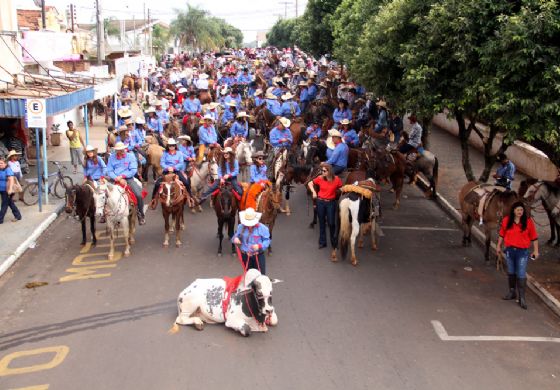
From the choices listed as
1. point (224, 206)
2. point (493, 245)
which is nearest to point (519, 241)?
point (493, 245)

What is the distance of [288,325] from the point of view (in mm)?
9734

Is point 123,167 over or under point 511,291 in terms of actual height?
over

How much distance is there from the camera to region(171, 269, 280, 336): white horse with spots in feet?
30.2

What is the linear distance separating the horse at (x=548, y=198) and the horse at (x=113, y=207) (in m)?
8.46

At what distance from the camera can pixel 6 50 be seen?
21391 millimetres

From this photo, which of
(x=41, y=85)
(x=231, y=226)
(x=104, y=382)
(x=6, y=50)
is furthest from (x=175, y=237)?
(x=6, y=50)

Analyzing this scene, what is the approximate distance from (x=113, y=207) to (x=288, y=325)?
16.2 ft

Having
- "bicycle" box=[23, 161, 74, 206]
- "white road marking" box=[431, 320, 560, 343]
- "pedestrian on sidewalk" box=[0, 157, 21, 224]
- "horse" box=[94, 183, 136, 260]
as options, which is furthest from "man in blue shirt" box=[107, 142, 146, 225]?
"white road marking" box=[431, 320, 560, 343]

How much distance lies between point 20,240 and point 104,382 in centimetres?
685

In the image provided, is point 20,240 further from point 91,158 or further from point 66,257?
point 91,158

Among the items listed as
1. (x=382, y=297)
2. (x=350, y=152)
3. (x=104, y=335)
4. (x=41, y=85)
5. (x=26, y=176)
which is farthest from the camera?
(x=41, y=85)

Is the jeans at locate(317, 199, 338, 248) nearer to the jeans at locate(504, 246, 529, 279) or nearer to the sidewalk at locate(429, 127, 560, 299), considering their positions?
the sidewalk at locate(429, 127, 560, 299)

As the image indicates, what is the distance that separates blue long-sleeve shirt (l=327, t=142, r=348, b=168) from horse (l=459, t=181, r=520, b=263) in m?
3.25

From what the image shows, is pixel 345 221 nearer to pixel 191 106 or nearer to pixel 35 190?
pixel 35 190
